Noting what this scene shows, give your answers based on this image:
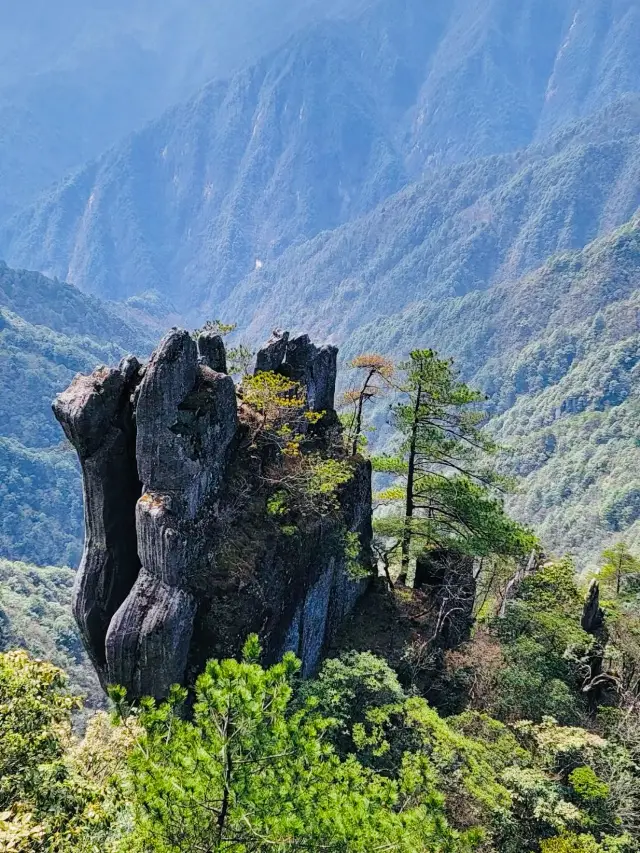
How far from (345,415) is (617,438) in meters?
134

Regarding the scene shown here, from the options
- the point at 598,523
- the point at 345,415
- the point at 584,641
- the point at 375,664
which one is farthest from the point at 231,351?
the point at 598,523

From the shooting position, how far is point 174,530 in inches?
655

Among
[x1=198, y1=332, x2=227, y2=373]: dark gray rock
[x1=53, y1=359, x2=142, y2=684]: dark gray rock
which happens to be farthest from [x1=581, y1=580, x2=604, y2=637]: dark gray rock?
[x1=53, y1=359, x2=142, y2=684]: dark gray rock

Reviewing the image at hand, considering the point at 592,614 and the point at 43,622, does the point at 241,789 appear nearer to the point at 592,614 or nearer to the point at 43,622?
the point at 592,614

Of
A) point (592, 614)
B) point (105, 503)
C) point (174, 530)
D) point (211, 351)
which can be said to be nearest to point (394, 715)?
point (174, 530)

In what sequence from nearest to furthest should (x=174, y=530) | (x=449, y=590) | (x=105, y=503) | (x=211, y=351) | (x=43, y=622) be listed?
(x=174, y=530) → (x=105, y=503) → (x=211, y=351) → (x=449, y=590) → (x=43, y=622)

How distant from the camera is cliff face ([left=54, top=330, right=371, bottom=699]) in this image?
16.5m

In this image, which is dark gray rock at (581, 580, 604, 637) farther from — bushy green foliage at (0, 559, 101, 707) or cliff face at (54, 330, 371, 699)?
bushy green foliage at (0, 559, 101, 707)

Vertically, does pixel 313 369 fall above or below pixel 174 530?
above

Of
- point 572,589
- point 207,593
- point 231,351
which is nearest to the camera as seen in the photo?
point 207,593

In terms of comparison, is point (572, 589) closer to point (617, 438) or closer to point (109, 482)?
point (109, 482)

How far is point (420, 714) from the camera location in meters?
17.5

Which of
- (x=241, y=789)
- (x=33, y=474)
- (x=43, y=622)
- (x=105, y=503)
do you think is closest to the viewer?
(x=241, y=789)

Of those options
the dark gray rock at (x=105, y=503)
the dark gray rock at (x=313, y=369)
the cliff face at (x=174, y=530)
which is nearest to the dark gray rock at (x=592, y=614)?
the cliff face at (x=174, y=530)
